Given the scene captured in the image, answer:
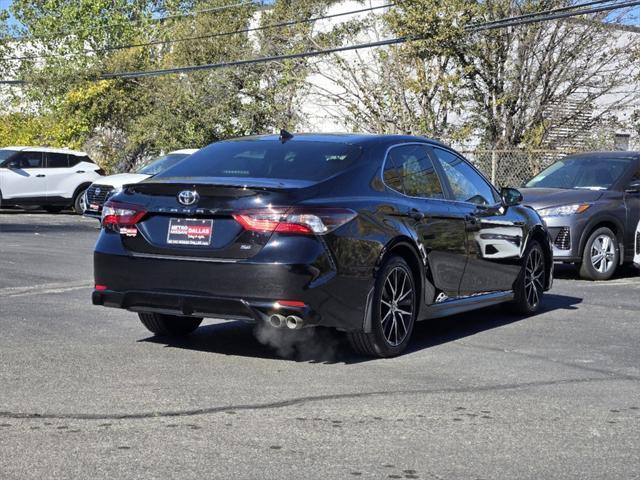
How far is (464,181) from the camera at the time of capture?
9477 mm

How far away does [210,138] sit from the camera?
3447 cm

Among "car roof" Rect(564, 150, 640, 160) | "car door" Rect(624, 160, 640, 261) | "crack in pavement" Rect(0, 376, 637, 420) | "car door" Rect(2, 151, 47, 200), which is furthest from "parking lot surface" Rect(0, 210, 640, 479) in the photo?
"car door" Rect(2, 151, 47, 200)

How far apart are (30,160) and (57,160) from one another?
2.51ft

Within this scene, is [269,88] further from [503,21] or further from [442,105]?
[503,21]

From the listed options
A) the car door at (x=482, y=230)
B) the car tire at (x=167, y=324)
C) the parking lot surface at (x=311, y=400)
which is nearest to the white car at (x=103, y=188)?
the parking lot surface at (x=311, y=400)

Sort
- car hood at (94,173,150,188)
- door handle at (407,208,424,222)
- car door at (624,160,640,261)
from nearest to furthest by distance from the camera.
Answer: door handle at (407,208,424,222) → car door at (624,160,640,261) → car hood at (94,173,150,188)

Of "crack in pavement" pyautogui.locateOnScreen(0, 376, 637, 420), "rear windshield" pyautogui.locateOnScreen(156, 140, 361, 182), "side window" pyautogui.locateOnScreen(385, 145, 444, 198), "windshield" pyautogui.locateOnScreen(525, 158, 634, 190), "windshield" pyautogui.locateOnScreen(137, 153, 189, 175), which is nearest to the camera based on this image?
"crack in pavement" pyautogui.locateOnScreen(0, 376, 637, 420)

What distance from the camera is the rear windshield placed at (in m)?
7.88

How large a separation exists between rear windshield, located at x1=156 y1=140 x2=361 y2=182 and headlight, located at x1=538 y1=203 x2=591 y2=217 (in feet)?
20.7

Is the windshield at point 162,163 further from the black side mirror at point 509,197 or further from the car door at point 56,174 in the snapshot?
the black side mirror at point 509,197

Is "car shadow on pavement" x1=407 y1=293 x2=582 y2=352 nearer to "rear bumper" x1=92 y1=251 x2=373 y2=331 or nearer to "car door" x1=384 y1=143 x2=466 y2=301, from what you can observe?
"car door" x1=384 y1=143 x2=466 y2=301

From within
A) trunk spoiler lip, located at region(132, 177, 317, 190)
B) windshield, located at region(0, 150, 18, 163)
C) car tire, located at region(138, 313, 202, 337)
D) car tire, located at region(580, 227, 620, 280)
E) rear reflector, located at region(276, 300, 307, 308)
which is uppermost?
windshield, located at region(0, 150, 18, 163)

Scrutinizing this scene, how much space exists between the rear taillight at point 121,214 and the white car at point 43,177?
21.4m

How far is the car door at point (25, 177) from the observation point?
28469mm
